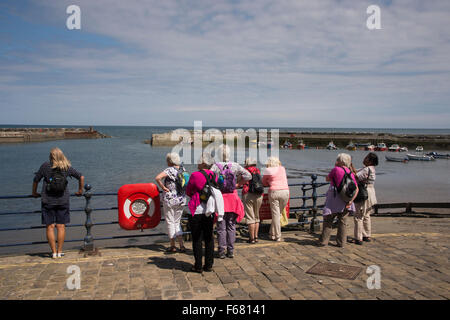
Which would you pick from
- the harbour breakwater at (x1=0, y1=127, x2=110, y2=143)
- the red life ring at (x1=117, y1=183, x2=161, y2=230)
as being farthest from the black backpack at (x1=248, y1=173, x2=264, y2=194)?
the harbour breakwater at (x1=0, y1=127, x2=110, y2=143)

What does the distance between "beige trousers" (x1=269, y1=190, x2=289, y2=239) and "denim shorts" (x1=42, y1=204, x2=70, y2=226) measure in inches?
150

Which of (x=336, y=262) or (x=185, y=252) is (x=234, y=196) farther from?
(x=336, y=262)

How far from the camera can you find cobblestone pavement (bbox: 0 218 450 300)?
4.34m

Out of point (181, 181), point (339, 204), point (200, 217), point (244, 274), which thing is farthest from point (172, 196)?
point (339, 204)

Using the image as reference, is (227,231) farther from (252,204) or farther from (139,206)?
(139,206)

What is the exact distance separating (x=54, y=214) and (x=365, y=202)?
5844 millimetres

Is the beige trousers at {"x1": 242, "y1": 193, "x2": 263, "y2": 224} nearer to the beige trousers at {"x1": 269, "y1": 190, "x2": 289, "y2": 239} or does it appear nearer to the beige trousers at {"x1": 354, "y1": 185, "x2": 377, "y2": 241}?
the beige trousers at {"x1": 269, "y1": 190, "x2": 289, "y2": 239}

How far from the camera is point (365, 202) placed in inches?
257

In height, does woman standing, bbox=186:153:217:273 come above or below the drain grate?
above

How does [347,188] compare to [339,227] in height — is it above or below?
above

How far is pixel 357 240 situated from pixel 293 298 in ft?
9.85

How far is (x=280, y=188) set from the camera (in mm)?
6449

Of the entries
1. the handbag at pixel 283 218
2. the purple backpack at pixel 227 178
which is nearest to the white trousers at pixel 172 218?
the purple backpack at pixel 227 178
